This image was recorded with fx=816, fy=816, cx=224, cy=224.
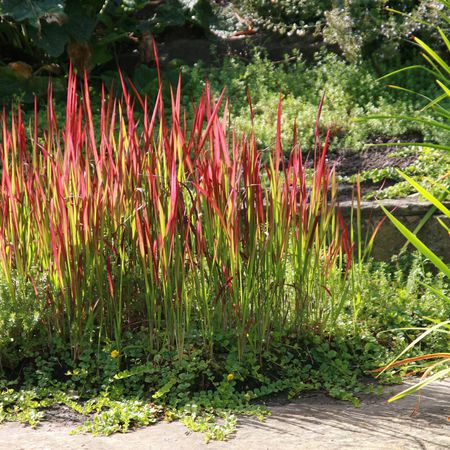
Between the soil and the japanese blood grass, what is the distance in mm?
459

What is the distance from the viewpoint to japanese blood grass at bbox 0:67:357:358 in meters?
3.33

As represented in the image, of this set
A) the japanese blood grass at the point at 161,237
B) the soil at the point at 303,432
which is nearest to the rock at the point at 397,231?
the japanese blood grass at the point at 161,237

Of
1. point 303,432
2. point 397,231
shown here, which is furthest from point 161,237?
point 397,231

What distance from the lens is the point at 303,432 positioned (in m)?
2.92

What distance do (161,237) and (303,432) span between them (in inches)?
37.6

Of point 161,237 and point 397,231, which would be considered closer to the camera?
point 161,237

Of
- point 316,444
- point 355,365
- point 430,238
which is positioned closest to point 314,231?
point 355,365

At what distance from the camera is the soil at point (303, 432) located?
2801mm

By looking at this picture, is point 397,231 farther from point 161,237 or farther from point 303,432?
point 303,432

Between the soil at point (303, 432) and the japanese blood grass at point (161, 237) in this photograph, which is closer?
the soil at point (303, 432)

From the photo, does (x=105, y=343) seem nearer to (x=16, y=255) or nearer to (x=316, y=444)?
(x=16, y=255)

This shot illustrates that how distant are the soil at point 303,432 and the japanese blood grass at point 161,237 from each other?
0.46m

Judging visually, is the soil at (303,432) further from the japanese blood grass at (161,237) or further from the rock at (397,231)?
the rock at (397,231)

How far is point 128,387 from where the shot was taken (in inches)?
131
